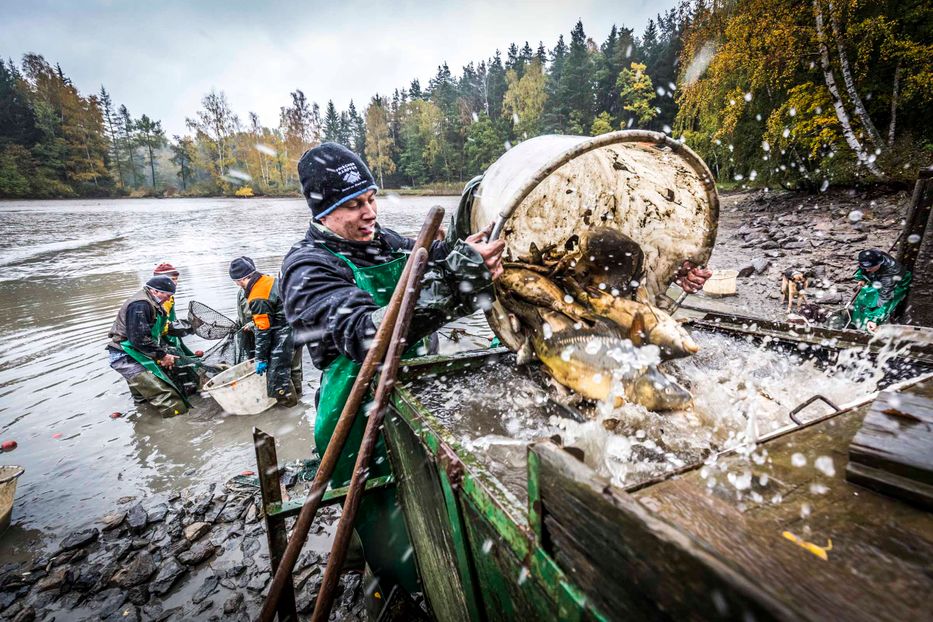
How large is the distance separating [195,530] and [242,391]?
77.0 inches

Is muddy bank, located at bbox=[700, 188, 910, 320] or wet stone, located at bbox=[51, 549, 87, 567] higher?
muddy bank, located at bbox=[700, 188, 910, 320]

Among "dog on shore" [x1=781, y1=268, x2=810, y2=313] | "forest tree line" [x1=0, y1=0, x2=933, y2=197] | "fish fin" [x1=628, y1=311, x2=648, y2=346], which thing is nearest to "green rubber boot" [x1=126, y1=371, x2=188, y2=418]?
"fish fin" [x1=628, y1=311, x2=648, y2=346]

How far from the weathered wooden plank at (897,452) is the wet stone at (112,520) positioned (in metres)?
4.94

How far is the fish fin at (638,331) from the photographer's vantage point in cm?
212

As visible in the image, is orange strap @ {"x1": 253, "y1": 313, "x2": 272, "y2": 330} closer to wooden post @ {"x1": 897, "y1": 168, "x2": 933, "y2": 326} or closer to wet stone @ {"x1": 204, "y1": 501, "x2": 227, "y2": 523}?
wet stone @ {"x1": 204, "y1": 501, "x2": 227, "y2": 523}

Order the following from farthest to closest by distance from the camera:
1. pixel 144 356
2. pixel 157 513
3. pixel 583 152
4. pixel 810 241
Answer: pixel 810 241
pixel 144 356
pixel 157 513
pixel 583 152

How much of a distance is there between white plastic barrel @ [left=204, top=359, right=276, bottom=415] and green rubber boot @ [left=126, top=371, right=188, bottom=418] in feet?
2.16

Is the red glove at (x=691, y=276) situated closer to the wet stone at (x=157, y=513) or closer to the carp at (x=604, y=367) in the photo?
the carp at (x=604, y=367)

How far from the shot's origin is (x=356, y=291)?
192 cm

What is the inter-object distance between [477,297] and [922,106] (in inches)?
677

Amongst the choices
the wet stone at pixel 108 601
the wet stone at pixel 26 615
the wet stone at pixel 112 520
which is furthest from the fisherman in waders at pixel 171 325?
the wet stone at pixel 108 601

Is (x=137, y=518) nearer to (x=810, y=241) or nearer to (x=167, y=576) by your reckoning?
(x=167, y=576)

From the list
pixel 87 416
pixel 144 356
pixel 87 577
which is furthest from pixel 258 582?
pixel 87 416

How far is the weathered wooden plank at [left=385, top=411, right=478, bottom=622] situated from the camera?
1.48 metres
